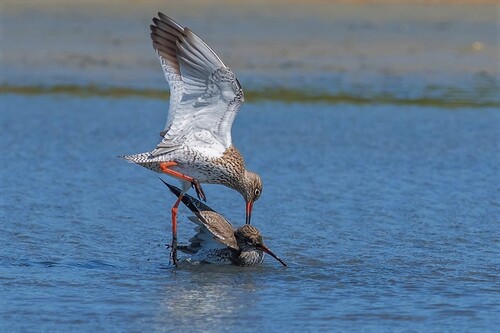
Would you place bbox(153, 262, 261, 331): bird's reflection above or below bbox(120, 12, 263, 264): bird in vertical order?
below

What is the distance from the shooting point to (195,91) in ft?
26.8

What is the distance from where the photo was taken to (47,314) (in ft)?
21.5

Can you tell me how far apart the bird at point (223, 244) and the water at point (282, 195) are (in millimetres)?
113

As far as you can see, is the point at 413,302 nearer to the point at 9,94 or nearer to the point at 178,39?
the point at 178,39

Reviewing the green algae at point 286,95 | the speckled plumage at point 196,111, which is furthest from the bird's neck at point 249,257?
the green algae at point 286,95

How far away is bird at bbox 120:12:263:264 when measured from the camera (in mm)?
8062

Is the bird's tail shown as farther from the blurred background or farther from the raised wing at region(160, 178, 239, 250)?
the blurred background

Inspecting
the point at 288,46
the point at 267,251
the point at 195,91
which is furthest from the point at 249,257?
the point at 288,46

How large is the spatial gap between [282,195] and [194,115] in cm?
224

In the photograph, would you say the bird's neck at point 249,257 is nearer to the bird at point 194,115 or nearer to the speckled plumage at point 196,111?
the bird at point 194,115

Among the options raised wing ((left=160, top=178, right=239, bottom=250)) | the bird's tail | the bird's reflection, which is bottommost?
the bird's reflection

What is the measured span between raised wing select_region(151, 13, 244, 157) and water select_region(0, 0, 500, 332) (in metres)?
0.86

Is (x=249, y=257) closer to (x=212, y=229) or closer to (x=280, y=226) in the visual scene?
(x=212, y=229)

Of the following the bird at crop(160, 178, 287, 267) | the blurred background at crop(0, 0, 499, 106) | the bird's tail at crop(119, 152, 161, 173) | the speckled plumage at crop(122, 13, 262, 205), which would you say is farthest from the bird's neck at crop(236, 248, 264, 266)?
the blurred background at crop(0, 0, 499, 106)
